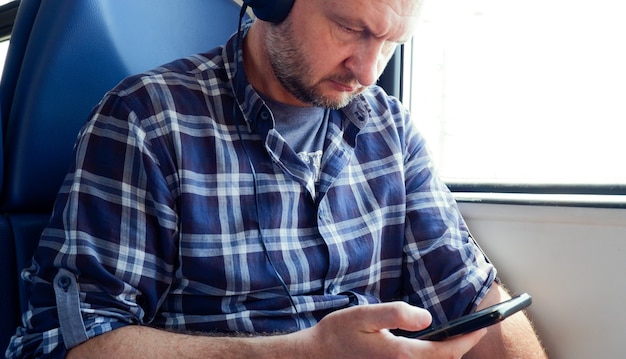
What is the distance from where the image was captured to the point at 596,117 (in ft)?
3.62

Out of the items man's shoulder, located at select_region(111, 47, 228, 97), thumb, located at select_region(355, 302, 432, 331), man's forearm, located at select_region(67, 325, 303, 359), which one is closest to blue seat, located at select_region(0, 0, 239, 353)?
man's shoulder, located at select_region(111, 47, 228, 97)

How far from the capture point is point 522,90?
1205mm

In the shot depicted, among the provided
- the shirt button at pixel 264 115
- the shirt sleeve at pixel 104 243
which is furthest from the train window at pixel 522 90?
the shirt sleeve at pixel 104 243

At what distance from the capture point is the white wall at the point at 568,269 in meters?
0.97

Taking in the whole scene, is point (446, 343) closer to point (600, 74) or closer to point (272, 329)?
point (272, 329)

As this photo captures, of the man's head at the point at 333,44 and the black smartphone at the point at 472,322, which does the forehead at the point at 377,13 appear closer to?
the man's head at the point at 333,44

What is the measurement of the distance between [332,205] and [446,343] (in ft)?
1.04

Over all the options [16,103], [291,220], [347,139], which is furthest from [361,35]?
[16,103]

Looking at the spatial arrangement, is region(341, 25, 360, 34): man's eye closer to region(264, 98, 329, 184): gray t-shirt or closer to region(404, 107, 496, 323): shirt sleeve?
region(264, 98, 329, 184): gray t-shirt

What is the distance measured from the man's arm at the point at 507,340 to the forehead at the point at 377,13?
469 millimetres

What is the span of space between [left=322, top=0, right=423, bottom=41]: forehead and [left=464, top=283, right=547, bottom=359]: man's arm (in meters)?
0.47

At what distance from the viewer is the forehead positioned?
0.92 meters

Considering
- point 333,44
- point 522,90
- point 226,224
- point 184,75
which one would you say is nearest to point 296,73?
point 333,44

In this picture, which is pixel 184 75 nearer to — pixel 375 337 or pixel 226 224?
pixel 226 224
